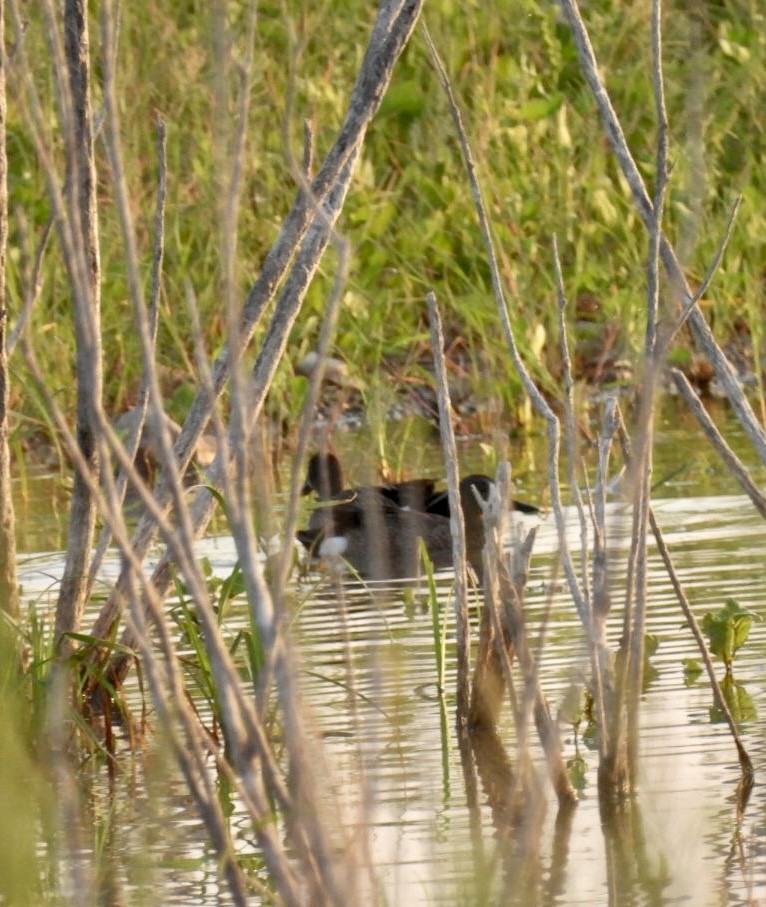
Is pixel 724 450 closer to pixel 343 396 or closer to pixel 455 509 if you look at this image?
pixel 455 509

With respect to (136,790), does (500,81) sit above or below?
above

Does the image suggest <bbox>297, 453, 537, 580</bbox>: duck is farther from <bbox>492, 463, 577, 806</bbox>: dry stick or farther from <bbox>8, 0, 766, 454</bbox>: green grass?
<bbox>492, 463, 577, 806</bbox>: dry stick

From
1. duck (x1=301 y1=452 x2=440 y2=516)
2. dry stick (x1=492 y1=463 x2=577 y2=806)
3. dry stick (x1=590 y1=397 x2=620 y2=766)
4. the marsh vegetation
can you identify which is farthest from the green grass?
dry stick (x1=590 y1=397 x2=620 y2=766)

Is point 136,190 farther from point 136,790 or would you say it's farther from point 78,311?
point 78,311

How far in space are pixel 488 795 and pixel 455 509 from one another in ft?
1.59

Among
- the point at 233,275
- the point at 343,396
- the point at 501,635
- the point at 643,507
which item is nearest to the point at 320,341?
the point at 233,275

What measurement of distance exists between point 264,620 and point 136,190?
695 centimetres

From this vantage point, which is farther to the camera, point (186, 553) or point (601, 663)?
point (601, 663)

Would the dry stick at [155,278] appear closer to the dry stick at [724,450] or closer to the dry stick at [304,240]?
the dry stick at [304,240]

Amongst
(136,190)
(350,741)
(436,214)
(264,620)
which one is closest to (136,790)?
(350,741)

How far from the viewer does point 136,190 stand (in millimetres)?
8844

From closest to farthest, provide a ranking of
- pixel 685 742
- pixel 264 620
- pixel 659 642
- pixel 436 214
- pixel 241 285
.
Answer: pixel 264 620 → pixel 685 742 → pixel 659 642 → pixel 241 285 → pixel 436 214

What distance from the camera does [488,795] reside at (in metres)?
3.46

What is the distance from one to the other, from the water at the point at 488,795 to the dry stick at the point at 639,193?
0.30 metres
